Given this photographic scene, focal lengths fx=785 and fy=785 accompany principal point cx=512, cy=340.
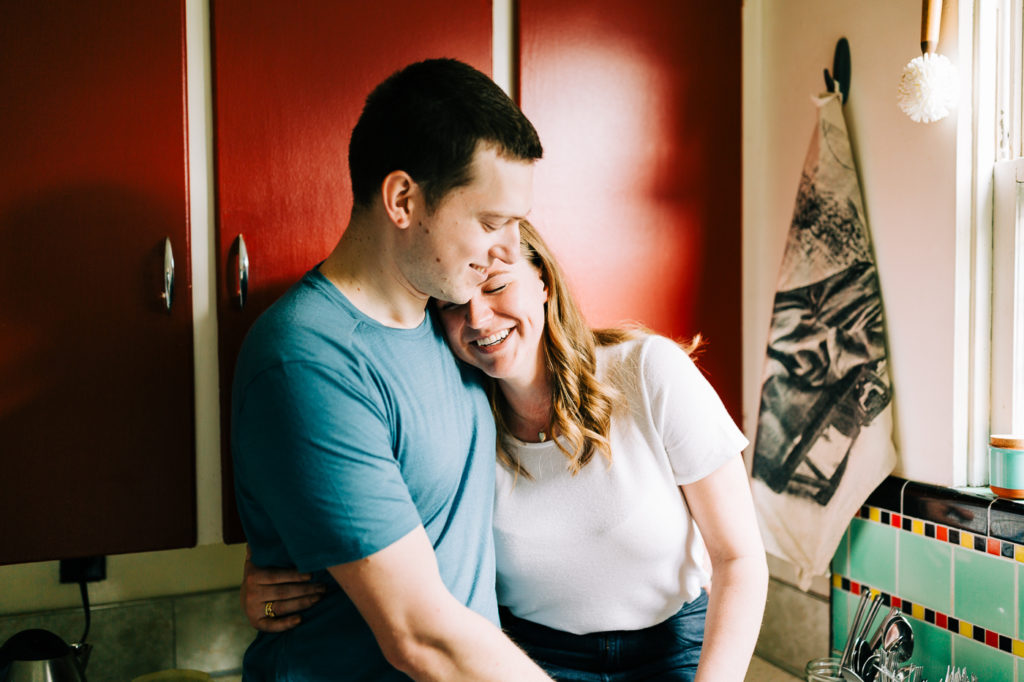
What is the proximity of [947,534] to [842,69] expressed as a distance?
34.1 inches

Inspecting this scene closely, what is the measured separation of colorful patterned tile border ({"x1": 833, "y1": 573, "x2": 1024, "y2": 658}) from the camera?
3.92 feet

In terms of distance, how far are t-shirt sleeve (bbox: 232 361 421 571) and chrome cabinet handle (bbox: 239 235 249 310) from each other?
398 millimetres

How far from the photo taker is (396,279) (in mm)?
1020

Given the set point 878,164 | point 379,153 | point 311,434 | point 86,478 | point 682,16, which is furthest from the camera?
point 682,16

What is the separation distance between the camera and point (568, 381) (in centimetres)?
120

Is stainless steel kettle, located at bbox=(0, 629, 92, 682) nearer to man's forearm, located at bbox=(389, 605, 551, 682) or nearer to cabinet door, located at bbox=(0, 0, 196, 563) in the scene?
cabinet door, located at bbox=(0, 0, 196, 563)

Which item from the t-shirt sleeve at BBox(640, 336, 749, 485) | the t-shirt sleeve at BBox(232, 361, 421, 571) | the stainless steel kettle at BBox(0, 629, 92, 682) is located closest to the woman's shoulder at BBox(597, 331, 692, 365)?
the t-shirt sleeve at BBox(640, 336, 749, 485)

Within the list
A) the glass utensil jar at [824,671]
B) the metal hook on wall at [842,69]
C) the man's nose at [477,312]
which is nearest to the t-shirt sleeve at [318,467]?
the man's nose at [477,312]

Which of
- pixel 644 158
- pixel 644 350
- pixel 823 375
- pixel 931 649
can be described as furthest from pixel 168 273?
pixel 931 649

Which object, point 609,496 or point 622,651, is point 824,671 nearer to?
point 622,651

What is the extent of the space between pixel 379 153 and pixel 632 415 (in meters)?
0.54

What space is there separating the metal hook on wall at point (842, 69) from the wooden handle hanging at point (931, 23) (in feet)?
0.69

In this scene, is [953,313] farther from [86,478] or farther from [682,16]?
[86,478]

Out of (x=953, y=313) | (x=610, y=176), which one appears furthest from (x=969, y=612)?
(x=610, y=176)
